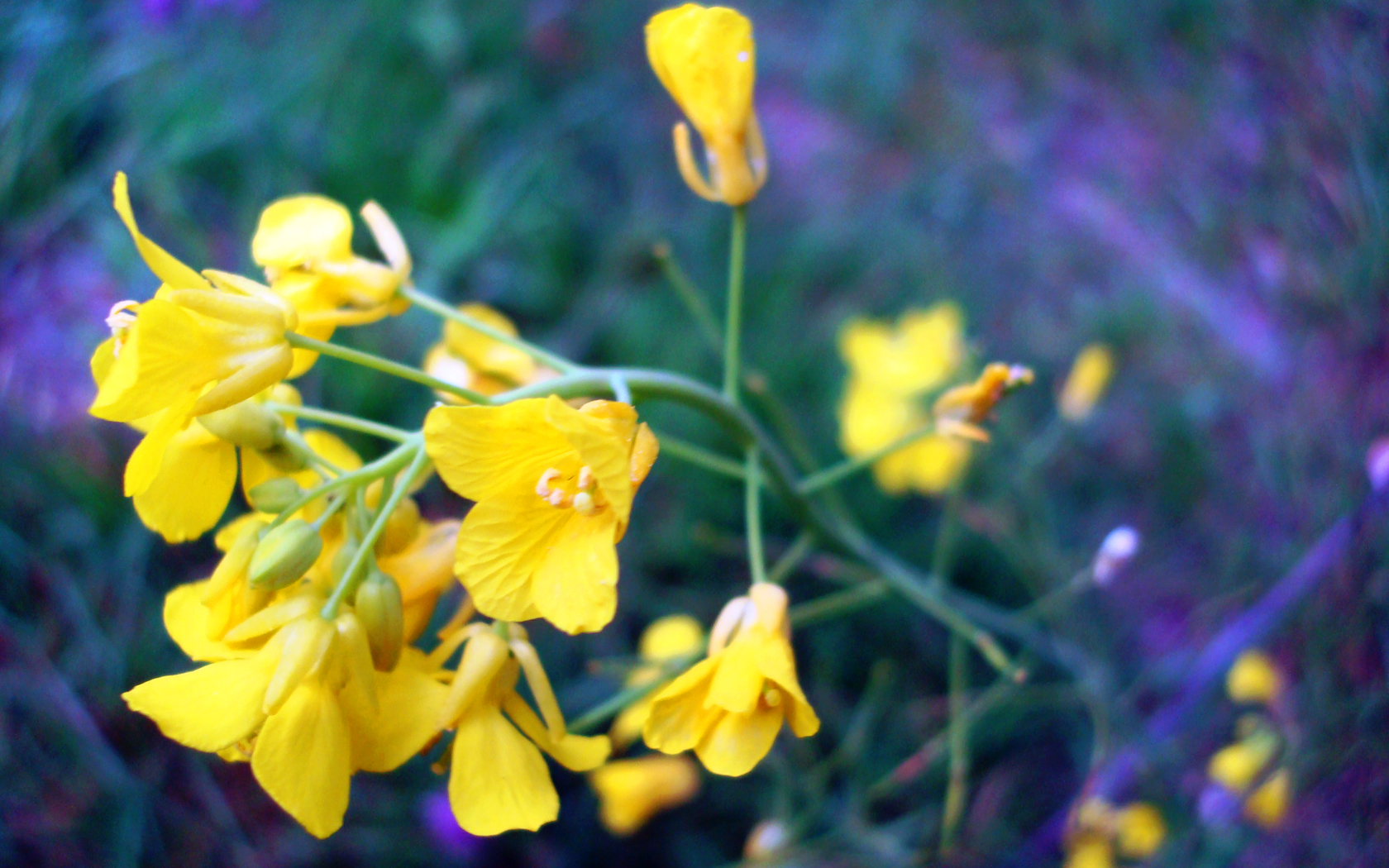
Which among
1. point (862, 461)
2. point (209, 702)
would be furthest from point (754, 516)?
point (209, 702)

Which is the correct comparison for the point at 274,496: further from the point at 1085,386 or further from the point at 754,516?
the point at 1085,386

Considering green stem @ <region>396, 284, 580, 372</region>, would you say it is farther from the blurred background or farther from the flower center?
the blurred background

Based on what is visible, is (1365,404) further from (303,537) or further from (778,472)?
(303,537)

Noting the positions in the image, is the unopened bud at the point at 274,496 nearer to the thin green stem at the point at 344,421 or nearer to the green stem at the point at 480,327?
the thin green stem at the point at 344,421

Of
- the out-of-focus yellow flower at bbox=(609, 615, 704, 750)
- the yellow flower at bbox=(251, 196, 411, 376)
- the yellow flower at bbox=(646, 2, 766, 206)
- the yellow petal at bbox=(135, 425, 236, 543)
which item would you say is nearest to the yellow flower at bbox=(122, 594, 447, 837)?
the yellow petal at bbox=(135, 425, 236, 543)

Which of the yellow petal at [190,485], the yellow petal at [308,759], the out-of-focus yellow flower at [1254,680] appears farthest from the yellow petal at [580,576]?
the out-of-focus yellow flower at [1254,680]

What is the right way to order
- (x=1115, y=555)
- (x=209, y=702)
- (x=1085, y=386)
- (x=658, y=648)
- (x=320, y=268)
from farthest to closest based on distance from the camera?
1. (x=1085, y=386)
2. (x=658, y=648)
3. (x=1115, y=555)
4. (x=320, y=268)
5. (x=209, y=702)
